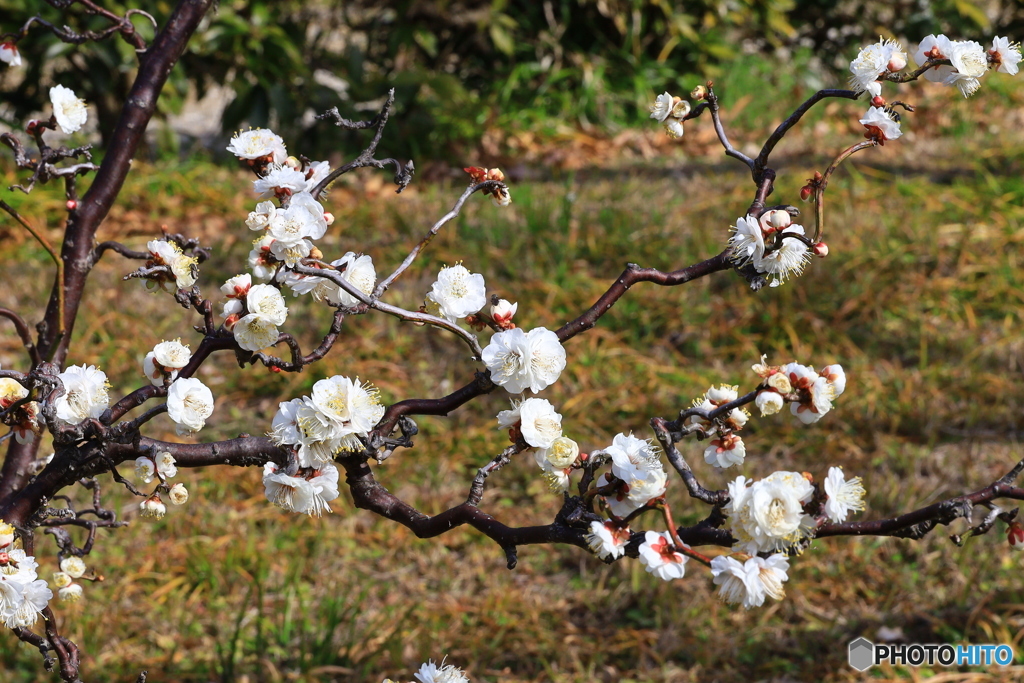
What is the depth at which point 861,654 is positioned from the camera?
7.96 ft

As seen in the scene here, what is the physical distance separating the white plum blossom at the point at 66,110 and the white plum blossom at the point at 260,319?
0.57 meters

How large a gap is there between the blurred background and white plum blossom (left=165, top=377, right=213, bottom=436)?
4.70 ft

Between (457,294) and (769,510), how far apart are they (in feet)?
1.50

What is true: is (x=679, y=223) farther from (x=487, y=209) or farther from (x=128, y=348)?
(x=128, y=348)

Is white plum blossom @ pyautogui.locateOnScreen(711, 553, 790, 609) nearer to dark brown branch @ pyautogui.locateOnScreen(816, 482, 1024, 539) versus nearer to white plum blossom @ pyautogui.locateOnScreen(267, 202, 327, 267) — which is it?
dark brown branch @ pyautogui.locateOnScreen(816, 482, 1024, 539)

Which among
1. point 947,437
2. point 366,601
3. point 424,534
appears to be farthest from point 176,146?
point 424,534

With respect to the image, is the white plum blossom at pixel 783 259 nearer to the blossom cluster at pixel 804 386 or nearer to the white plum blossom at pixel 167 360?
the blossom cluster at pixel 804 386

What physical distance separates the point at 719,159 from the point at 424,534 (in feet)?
15.1

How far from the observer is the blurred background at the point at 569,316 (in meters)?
2.51

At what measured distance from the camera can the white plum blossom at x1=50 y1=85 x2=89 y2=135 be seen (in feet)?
4.59

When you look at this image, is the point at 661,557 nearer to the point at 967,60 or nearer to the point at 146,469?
the point at 146,469

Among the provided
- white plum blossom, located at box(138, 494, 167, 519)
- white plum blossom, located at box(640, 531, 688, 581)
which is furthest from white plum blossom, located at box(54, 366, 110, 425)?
white plum blossom, located at box(640, 531, 688, 581)

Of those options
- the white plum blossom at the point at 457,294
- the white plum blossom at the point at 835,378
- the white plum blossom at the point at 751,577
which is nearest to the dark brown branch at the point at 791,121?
the white plum blossom at the point at 835,378

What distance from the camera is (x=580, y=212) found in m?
4.31
